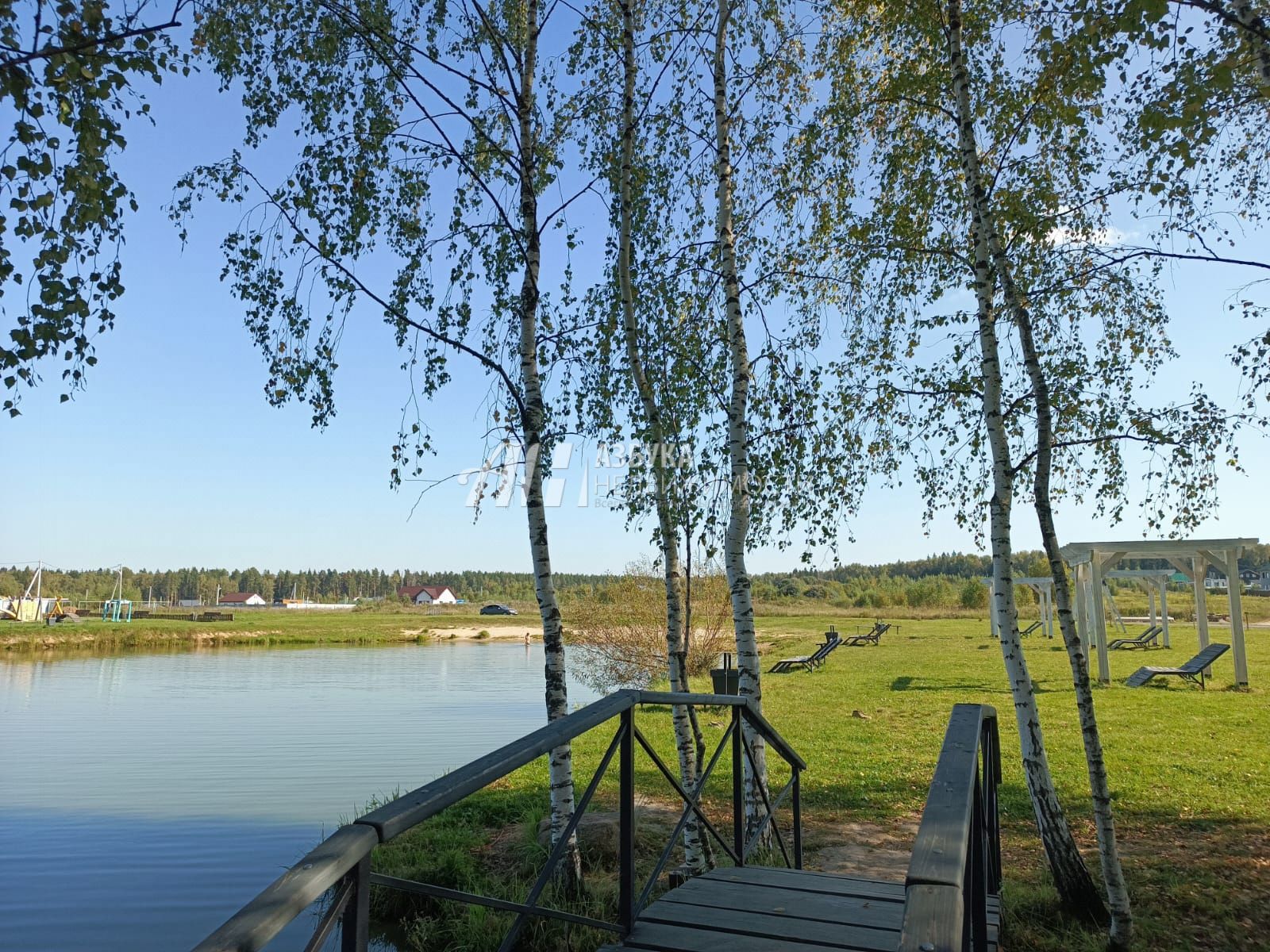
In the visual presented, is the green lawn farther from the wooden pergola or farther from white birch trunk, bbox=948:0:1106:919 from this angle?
the wooden pergola

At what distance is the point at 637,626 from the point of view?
19.8 metres

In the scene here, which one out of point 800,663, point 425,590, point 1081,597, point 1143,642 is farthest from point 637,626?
point 425,590

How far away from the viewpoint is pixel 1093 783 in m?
5.13

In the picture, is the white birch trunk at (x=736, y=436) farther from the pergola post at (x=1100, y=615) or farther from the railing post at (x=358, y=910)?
the pergola post at (x=1100, y=615)

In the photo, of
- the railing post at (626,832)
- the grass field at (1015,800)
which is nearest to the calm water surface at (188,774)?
the grass field at (1015,800)

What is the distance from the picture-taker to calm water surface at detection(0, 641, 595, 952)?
787 cm

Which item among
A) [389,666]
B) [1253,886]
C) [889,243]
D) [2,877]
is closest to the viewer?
[1253,886]

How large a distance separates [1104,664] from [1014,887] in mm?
13502

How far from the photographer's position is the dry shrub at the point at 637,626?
64.5 ft

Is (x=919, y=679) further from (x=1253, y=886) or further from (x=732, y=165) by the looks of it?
(x=732, y=165)

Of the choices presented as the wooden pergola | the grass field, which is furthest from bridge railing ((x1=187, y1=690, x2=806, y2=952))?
the wooden pergola

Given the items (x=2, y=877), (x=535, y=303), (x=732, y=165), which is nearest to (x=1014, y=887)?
(x=535, y=303)

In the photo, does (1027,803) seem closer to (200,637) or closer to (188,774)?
(188,774)

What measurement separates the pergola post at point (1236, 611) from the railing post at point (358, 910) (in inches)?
661
